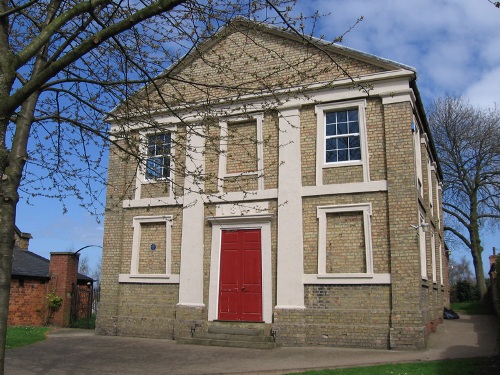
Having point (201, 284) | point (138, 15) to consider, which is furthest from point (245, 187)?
point (138, 15)

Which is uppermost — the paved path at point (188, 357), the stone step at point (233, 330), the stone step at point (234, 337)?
the stone step at point (233, 330)

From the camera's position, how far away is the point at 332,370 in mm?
9141

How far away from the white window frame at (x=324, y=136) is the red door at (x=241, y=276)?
8.66 ft

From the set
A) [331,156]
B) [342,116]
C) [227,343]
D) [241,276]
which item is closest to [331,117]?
[342,116]

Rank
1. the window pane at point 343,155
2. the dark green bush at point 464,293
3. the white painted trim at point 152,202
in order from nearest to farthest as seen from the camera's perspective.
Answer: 1. the window pane at point 343,155
2. the white painted trim at point 152,202
3. the dark green bush at point 464,293

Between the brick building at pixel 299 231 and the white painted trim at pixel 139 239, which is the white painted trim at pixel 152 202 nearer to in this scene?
the brick building at pixel 299 231

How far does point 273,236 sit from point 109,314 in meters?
5.80

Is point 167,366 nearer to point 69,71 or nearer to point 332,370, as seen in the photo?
point 332,370

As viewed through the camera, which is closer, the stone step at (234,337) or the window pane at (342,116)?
the stone step at (234,337)

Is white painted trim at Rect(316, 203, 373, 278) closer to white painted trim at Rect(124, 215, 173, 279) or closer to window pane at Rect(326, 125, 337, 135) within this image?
window pane at Rect(326, 125, 337, 135)

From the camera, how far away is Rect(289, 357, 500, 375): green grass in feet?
28.5

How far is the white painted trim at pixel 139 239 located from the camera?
1487 centimetres

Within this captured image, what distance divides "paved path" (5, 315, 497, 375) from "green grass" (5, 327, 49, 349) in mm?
408

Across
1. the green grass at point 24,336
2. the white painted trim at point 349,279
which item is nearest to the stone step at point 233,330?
the white painted trim at point 349,279
